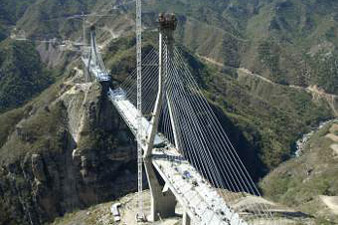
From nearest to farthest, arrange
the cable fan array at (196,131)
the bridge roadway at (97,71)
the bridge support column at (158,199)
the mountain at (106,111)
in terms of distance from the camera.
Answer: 1. the cable fan array at (196,131)
2. the bridge support column at (158,199)
3. the mountain at (106,111)
4. the bridge roadway at (97,71)

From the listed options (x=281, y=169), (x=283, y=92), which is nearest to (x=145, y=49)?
(x=281, y=169)

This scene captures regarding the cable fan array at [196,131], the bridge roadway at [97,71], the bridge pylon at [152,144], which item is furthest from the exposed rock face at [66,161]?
the bridge pylon at [152,144]

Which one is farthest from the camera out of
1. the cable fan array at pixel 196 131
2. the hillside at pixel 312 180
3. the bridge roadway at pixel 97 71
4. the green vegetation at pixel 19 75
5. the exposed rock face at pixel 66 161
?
the green vegetation at pixel 19 75

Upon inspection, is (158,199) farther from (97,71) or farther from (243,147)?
(243,147)

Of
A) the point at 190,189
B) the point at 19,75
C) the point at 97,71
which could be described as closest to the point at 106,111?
the point at 97,71

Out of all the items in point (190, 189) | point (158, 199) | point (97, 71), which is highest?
point (97, 71)

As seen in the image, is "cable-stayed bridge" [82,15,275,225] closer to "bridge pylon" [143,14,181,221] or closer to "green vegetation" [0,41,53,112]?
"bridge pylon" [143,14,181,221]

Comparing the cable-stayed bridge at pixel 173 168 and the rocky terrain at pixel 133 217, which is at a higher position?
the cable-stayed bridge at pixel 173 168

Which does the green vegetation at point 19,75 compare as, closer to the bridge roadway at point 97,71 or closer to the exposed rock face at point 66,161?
the bridge roadway at point 97,71
